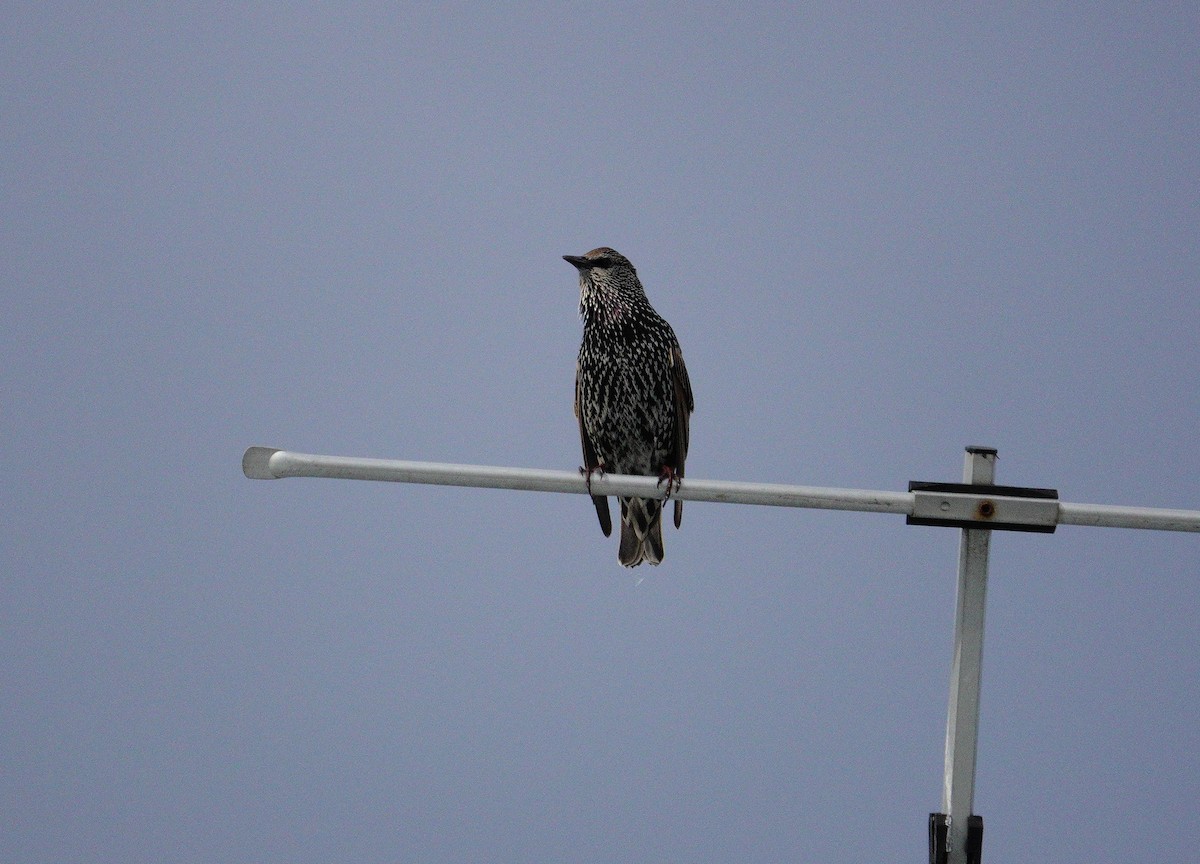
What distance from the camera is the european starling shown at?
13.5 feet

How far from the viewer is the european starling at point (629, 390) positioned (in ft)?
13.5

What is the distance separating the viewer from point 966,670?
2.50 metres

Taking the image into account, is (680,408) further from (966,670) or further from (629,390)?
(966,670)

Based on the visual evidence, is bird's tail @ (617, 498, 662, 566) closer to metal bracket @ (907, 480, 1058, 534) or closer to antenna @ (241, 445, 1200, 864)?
antenna @ (241, 445, 1200, 864)

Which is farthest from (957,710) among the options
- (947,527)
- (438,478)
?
(438,478)

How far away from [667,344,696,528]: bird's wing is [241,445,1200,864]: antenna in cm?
155

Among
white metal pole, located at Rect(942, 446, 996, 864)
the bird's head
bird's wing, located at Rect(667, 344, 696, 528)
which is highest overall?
the bird's head

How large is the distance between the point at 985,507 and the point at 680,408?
1816mm

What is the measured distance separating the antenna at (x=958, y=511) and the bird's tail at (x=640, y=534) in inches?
65.0

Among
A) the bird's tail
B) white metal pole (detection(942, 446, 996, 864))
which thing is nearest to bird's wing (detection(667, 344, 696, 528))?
the bird's tail

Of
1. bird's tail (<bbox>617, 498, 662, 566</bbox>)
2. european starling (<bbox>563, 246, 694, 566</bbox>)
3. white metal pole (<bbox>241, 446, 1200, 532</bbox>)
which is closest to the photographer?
white metal pole (<bbox>241, 446, 1200, 532</bbox>)

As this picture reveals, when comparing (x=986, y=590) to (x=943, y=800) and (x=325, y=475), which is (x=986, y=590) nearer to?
(x=943, y=800)

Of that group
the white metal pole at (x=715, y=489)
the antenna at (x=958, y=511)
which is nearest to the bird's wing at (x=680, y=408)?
the white metal pole at (x=715, y=489)

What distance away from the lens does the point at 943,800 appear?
99.6 inches
